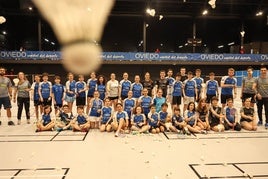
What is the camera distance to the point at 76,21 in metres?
2.72

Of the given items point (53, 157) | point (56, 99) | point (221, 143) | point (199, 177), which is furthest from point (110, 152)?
point (56, 99)

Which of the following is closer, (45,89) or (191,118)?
(191,118)

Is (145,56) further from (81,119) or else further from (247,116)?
(81,119)

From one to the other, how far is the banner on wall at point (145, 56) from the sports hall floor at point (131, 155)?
15767 mm

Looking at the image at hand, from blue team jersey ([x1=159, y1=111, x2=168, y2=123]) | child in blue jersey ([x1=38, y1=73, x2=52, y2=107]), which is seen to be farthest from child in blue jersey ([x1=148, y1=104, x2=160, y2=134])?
child in blue jersey ([x1=38, y1=73, x2=52, y2=107])

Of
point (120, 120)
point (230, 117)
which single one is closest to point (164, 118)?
point (120, 120)

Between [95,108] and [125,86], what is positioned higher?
[125,86]

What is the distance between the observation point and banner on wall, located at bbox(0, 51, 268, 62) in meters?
21.8

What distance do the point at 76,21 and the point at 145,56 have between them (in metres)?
20.4

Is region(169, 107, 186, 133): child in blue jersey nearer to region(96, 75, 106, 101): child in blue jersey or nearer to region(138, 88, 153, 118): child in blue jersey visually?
region(138, 88, 153, 118): child in blue jersey

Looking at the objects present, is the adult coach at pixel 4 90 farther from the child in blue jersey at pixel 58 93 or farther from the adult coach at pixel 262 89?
the adult coach at pixel 262 89

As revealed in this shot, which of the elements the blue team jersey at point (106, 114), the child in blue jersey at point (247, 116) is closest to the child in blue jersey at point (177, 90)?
the child in blue jersey at point (247, 116)

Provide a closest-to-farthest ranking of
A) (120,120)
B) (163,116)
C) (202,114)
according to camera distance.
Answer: (120,120) → (163,116) → (202,114)

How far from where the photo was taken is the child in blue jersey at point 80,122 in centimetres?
738
